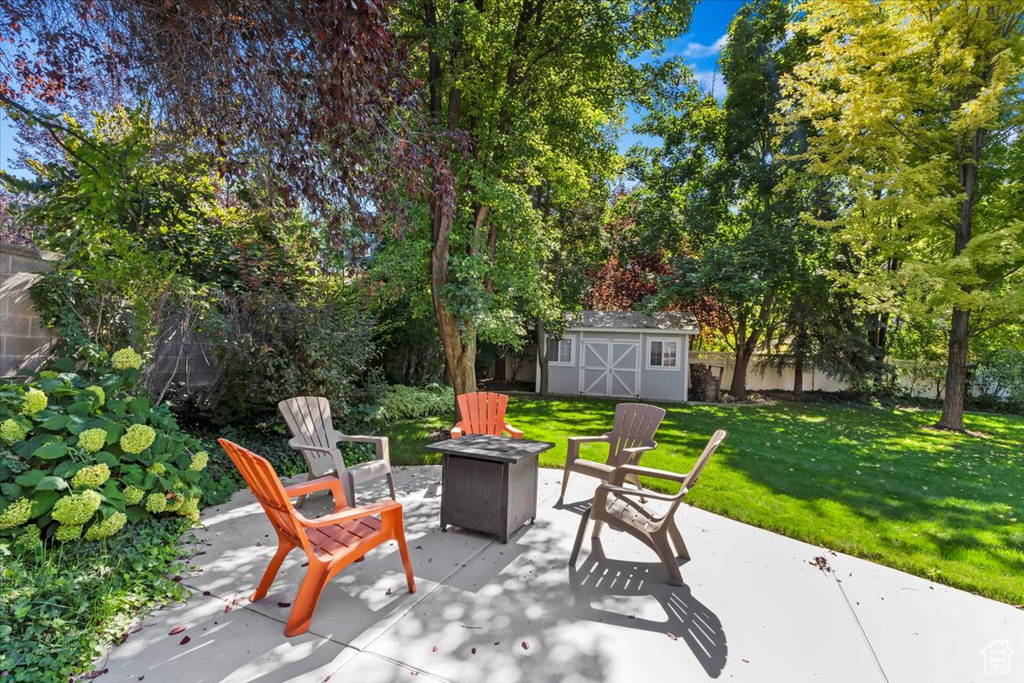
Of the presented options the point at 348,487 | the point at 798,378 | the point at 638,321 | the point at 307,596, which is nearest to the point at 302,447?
the point at 348,487

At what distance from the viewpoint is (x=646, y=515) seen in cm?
303

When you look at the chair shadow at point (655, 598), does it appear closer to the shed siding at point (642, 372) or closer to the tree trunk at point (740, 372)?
the shed siding at point (642, 372)

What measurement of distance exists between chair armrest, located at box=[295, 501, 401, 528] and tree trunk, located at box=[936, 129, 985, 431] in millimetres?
10777

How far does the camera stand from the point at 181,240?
209 inches

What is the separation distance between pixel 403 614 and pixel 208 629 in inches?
35.8

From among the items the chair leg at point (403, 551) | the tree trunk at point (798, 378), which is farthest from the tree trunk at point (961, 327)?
the chair leg at point (403, 551)

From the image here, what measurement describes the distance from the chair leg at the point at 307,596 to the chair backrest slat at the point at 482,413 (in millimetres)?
2458

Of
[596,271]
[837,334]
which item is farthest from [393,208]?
[837,334]

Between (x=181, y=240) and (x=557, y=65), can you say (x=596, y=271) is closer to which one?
(x=557, y=65)

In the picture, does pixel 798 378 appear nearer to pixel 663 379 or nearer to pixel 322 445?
pixel 663 379

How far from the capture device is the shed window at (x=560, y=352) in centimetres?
1362

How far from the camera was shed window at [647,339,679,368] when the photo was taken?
12797mm

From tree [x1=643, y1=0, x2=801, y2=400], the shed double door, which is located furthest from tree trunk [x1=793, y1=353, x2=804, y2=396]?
the shed double door

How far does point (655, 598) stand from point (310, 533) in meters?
1.97
